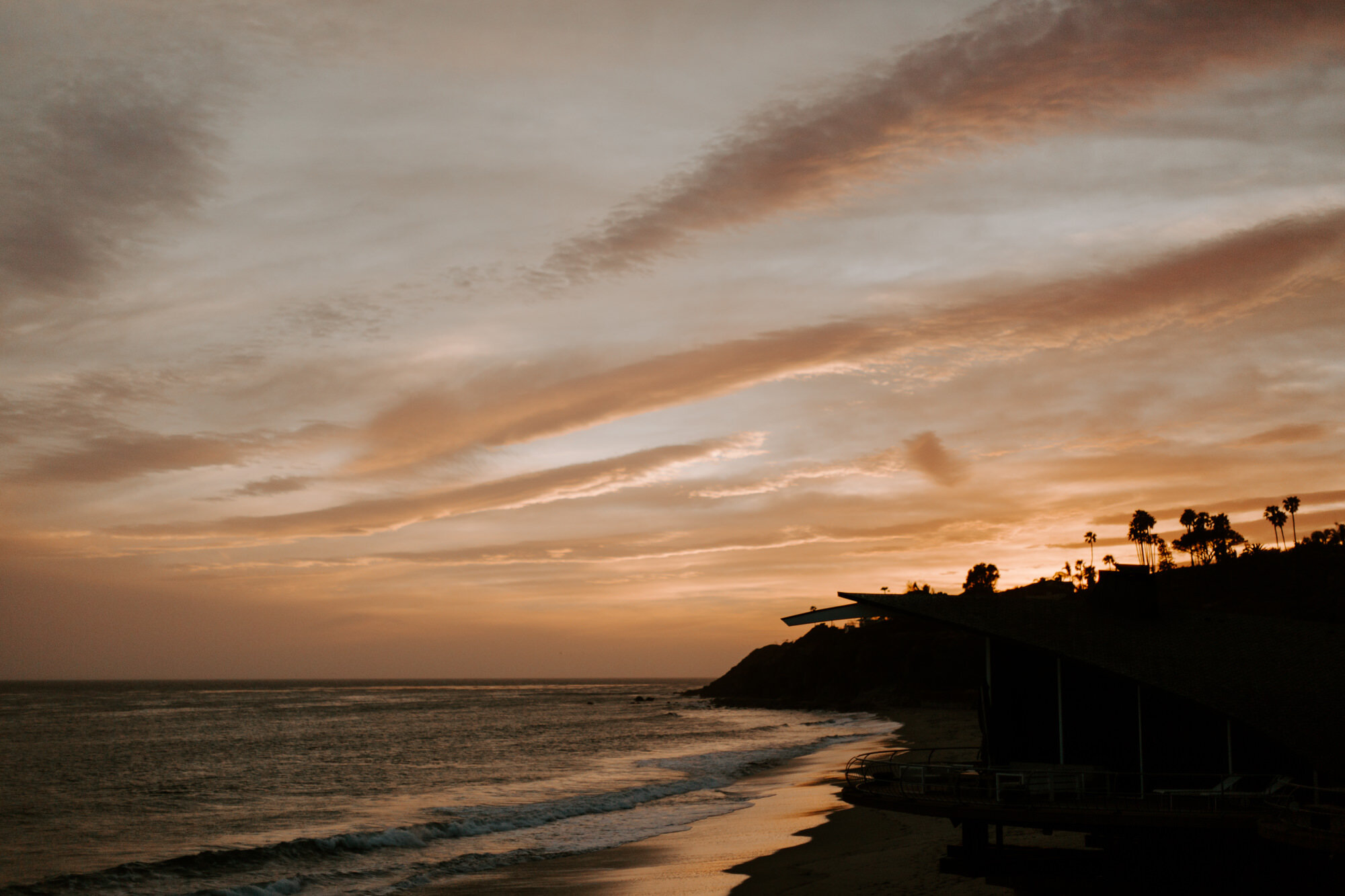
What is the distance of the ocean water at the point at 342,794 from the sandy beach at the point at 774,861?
195cm

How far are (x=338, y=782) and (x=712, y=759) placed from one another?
826 inches

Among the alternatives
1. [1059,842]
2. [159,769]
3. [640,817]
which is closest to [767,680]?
[159,769]

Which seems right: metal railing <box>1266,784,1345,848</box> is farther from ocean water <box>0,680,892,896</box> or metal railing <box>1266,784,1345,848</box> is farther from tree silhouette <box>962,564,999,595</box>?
tree silhouette <box>962,564,999,595</box>

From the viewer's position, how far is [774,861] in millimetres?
22469

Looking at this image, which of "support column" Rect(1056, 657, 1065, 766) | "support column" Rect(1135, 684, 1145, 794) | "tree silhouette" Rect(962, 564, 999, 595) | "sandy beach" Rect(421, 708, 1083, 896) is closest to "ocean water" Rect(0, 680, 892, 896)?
"sandy beach" Rect(421, 708, 1083, 896)

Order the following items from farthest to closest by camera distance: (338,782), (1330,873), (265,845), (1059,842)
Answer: (338,782)
(265,845)
(1059,842)
(1330,873)

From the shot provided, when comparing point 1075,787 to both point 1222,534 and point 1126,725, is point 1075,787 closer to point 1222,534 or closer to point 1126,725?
point 1126,725

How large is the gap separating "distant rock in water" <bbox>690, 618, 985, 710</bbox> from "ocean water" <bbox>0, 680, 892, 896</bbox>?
10.8 m

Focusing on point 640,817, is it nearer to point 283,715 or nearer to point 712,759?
point 712,759

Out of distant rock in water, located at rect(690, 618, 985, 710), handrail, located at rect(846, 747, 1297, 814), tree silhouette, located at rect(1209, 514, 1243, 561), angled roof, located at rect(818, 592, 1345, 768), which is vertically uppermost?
tree silhouette, located at rect(1209, 514, 1243, 561)

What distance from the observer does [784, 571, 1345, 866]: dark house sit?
15.6 m

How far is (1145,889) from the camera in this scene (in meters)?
15.5

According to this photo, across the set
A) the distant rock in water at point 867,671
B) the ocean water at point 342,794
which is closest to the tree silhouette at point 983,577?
the distant rock in water at point 867,671

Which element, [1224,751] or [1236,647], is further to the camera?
[1236,647]
